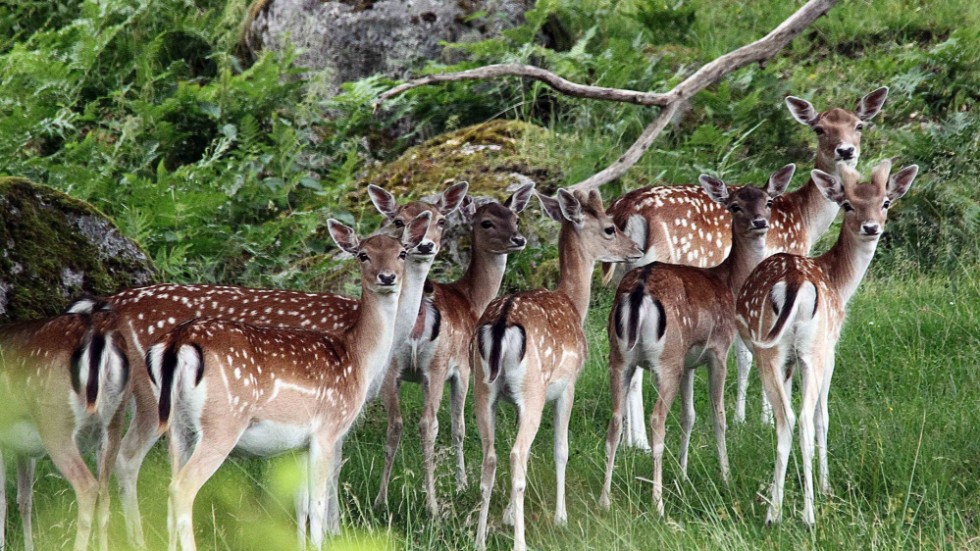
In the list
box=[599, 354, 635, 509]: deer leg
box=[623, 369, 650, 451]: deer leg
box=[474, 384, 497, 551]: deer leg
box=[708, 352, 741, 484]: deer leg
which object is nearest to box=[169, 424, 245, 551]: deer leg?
box=[474, 384, 497, 551]: deer leg

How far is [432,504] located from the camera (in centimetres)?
632

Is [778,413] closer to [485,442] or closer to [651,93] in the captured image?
[485,442]

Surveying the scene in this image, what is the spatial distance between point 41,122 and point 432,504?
6.09 m

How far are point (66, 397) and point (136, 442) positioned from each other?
535 millimetres

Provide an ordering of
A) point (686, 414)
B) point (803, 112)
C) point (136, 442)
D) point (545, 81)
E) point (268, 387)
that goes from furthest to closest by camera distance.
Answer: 1. point (803, 112)
2. point (545, 81)
3. point (686, 414)
4. point (136, 442)
5. point (268, 387)

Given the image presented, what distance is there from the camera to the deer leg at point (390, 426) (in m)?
6.61

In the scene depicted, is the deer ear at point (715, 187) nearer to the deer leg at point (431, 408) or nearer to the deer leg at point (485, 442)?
the deer leg at point (431, 408)

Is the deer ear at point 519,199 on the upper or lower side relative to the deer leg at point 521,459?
upper

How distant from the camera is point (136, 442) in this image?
5973 mm

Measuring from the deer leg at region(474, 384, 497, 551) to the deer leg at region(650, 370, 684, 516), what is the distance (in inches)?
32.3

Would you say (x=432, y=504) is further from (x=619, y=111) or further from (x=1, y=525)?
(x=619, y=111)

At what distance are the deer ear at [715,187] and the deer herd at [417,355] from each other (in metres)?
0.01

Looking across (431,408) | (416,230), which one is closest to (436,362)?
(431,408)

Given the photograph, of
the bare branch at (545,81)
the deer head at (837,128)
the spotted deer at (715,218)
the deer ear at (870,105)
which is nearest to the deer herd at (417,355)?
the spotted deer at (715,218)
